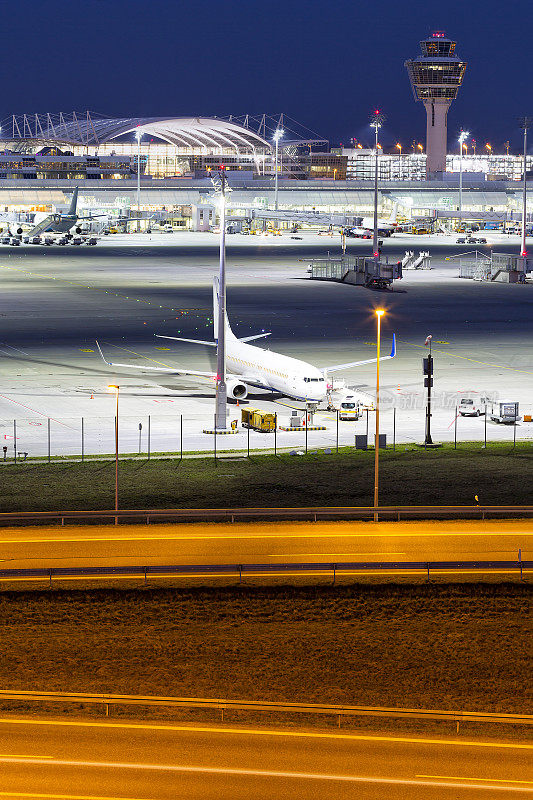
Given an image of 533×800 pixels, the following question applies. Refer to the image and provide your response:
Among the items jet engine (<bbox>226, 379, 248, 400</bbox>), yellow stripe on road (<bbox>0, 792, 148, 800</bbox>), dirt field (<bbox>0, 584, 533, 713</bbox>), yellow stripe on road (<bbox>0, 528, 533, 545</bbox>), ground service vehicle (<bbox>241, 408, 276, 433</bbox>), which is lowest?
dirt field (<bbox>0, 584, 533, 713</bbox>)

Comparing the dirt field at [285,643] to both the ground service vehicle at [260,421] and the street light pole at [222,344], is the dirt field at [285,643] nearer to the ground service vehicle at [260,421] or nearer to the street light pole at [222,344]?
the street light pole at [222,344]

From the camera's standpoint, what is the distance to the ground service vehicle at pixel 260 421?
63000mm

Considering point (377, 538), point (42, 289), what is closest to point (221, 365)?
point (377, 538)

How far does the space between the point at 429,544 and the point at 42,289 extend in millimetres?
100989

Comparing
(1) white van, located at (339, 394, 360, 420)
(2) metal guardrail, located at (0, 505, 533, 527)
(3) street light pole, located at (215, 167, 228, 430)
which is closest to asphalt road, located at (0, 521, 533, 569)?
(2) metal guardrail, located at (0, 505, 533, 527)

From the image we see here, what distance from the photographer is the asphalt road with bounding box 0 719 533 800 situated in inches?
942

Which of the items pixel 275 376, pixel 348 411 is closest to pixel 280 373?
pixel 275 376

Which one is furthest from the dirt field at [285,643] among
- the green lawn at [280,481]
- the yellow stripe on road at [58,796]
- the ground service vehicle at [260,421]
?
the ground service vehicle at [260,421]

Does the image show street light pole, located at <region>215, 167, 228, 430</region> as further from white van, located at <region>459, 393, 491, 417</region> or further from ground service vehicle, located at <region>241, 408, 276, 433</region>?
white van, located at <region>459, 393, 491, 417</region>

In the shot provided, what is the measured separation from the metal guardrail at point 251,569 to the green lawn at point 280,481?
9.26 metres

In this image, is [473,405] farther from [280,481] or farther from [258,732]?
[258,732]

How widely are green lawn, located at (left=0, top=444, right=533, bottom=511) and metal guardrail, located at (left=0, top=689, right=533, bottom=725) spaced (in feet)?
60.3

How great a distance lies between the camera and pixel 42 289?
136 metres

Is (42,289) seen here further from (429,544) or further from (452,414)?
(429,544)
